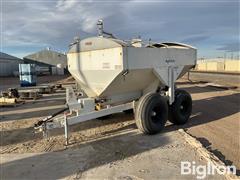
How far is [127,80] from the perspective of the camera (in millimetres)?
7062

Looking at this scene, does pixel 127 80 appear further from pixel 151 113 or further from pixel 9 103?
pixel 9 103

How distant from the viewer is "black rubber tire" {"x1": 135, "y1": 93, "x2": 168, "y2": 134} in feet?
22.8

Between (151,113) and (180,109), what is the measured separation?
1.46m

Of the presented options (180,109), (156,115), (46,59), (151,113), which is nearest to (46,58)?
(46,59)

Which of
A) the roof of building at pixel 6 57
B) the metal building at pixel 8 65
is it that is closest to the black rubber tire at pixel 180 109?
the metal building at pixel 8 65

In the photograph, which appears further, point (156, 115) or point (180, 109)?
point (180, 109)

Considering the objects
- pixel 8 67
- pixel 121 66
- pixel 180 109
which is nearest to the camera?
pixel 121 66

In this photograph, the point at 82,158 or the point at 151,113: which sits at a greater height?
the point at 151,113

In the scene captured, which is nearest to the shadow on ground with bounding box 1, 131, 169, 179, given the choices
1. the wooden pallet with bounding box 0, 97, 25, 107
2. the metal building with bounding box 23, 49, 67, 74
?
Result: the wooden pallet with bounding box 0, 97, 25, 107

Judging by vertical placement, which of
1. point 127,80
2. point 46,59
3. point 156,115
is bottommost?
point 156,115

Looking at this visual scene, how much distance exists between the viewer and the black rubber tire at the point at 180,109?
807 centimetres

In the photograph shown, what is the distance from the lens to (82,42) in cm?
745
